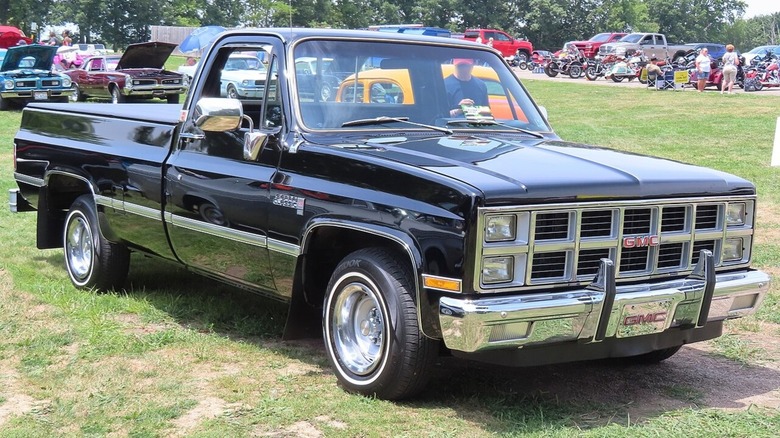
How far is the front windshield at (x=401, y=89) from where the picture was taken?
5.65m

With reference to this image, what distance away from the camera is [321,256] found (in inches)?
216

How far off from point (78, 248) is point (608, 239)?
4571 mm

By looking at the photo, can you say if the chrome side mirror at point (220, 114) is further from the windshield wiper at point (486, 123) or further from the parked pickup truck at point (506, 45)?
the parked pickup truck at point (506, 45)

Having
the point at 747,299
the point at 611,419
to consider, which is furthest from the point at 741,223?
the point at 611,419

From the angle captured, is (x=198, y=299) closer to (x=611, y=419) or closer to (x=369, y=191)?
(x=369, y=191)

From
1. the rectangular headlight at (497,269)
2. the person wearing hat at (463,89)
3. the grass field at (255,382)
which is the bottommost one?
the grass field at (255,382)

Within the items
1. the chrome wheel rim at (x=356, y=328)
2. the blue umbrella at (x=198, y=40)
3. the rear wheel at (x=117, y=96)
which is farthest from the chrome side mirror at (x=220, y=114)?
the blue umbrella at (x=198, y=40)

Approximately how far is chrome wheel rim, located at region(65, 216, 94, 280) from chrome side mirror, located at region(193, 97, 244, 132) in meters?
2.37

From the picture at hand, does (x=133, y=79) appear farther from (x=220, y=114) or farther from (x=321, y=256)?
(x=321, y=256)

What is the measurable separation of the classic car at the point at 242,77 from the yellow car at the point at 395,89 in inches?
22.2

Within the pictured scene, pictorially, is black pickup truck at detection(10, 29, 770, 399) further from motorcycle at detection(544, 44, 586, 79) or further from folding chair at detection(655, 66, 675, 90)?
motorcycle at detection(544, 44, 586, 79)

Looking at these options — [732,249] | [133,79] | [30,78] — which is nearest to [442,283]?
[732,249]

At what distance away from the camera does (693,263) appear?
5078 millimetres

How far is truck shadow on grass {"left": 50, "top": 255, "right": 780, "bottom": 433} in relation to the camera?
485 cm
